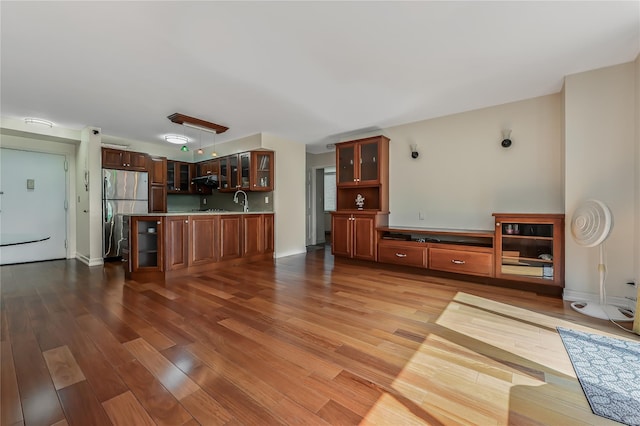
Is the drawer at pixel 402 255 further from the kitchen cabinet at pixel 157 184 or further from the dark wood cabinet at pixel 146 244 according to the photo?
the kitchen cabinet at pixel 157 184

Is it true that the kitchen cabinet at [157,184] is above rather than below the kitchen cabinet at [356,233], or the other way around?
above

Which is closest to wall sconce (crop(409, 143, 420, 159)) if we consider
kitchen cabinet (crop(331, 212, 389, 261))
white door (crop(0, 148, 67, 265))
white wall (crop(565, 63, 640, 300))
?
kitchen cabinet (crop(331, 212, 389, 261))

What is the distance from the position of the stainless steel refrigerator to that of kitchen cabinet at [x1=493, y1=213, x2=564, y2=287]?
604 cm

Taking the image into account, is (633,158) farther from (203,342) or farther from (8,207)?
(8,207)

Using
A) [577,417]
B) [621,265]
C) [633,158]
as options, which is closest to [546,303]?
[621,265]

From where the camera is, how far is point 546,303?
9.12ft

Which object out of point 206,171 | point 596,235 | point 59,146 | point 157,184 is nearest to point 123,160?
point 157,184

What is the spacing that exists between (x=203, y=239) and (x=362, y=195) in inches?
115

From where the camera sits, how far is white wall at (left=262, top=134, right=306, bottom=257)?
215 inches

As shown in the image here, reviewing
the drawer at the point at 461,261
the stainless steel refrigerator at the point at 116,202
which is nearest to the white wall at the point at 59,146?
the stainless steel refrigerator at the point at 116,202

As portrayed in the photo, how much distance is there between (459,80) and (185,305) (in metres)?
3.88

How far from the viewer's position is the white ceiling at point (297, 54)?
6.51 ft

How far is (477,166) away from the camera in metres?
3.91

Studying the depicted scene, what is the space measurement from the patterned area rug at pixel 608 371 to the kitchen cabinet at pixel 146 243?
4.43 metres
